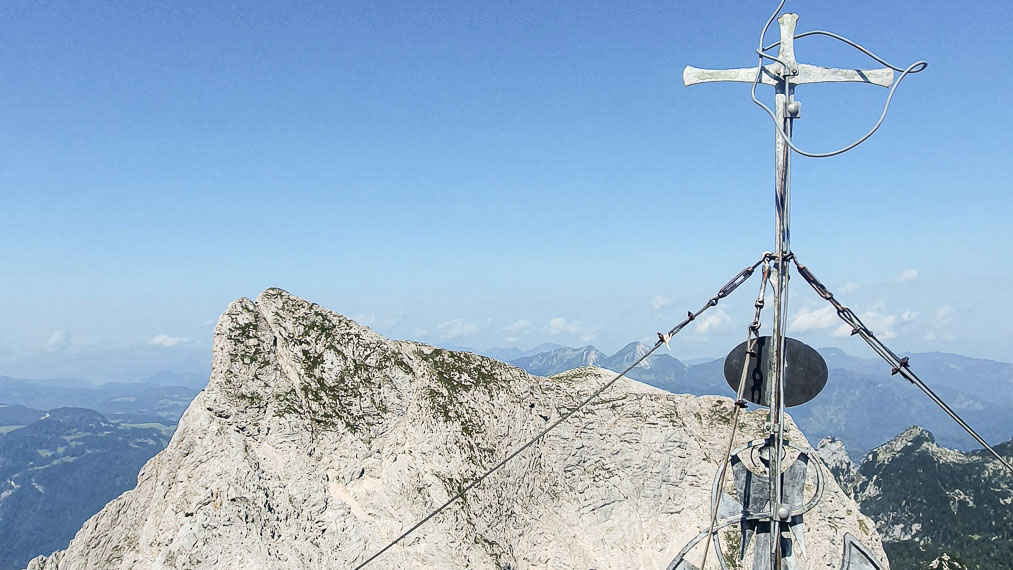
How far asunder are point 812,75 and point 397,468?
196ft

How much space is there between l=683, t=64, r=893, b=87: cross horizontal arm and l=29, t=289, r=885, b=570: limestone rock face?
174 ft

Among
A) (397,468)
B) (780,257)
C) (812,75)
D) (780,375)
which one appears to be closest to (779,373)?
(780,375)

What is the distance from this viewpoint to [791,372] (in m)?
9.89

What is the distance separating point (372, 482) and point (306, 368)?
13.6 metres

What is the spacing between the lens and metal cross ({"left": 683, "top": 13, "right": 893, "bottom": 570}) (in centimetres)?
889

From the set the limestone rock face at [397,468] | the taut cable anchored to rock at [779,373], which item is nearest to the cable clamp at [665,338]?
the taut cable anchored to rock at [779,373]

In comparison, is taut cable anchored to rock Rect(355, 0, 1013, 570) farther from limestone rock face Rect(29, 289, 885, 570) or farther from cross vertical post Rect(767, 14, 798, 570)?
limestone rock face Rect(29, 289, 885, 570)

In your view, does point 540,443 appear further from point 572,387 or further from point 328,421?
point 328,421

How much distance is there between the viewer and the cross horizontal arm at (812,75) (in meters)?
9.26

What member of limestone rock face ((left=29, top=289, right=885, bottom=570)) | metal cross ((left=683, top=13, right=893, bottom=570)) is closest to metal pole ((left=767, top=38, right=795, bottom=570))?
metal cross ((left=683, top=13, right=893, bottom=570))

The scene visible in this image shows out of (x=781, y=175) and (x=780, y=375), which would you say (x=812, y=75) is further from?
(x=780, y=375)

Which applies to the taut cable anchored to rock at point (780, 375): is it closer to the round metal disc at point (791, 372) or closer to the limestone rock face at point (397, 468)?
the round metal disc at point (791, 372)

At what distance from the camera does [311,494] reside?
5738 centimetres

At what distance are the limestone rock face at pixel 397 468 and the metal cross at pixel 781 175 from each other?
5133 centimetres
